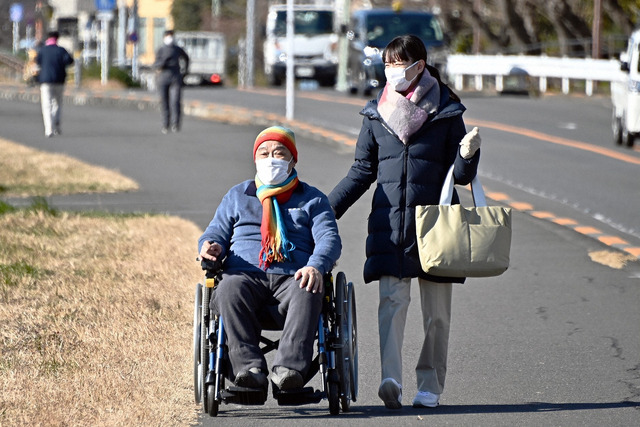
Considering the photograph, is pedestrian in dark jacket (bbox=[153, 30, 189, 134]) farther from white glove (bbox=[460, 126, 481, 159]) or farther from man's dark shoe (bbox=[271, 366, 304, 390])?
man's dark shoe (bbox=[271, 366, 304, 390])

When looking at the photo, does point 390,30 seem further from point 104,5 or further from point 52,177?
point 52,177

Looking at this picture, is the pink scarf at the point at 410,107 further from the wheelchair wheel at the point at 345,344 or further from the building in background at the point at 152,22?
the building in background at the point at 152,22

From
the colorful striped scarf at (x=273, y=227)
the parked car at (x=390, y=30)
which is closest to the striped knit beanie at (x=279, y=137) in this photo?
the colorful striped scarf at (x=273, y=227)

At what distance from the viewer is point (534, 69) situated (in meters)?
38.2

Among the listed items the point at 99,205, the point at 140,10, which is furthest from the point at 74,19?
the point at 99,205

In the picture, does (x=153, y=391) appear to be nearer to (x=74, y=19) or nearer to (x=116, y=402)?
(x=116, y=402)

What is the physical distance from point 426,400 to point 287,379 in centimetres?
85

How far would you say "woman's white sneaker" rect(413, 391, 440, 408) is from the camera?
6410 millimetres

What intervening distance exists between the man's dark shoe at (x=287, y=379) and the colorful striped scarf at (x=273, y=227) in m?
0.51

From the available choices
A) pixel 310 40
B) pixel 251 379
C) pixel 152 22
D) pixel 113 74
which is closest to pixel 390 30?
pixel 310 40

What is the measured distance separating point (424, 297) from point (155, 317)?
237 cm

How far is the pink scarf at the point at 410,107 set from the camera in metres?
6.29

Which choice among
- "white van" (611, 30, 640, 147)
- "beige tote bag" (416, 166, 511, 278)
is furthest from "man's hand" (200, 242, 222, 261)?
"white van" (611, 30, 640, 147)

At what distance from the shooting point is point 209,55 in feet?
184
